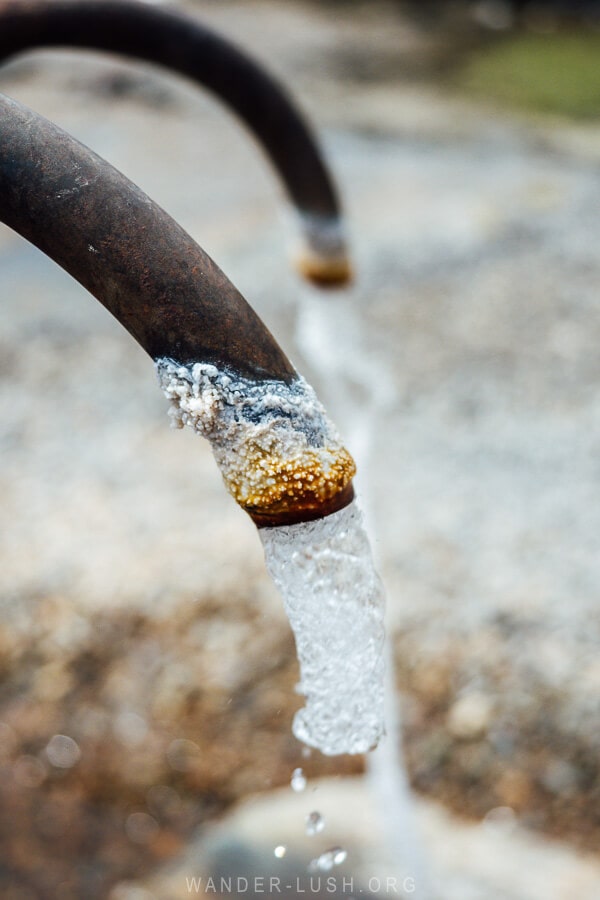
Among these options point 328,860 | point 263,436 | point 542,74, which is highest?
point 542,74

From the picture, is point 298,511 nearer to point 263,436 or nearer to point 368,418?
point 263,436

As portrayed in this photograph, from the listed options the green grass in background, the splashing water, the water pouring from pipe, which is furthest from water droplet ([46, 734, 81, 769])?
the green grass in background

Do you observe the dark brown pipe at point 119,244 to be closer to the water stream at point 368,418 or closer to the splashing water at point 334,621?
the splashing water at point 334,621

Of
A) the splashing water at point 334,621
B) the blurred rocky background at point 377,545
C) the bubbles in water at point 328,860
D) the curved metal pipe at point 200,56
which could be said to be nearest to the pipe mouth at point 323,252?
the curved metal pipe at point 200,56

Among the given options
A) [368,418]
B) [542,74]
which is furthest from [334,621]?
[542,74]

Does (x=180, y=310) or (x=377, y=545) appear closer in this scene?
(x=180, y=310)

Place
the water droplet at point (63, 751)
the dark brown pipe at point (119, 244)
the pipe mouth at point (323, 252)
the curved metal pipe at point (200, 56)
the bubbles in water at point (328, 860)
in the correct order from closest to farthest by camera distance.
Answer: the dark brown pipe at point (119, 244) → the curved metal pipe at point (200, 56) → the bubbles in water at point (328, 860) → the pipe mouth at point (323, 252) → the water droplet at point (63, 751)
